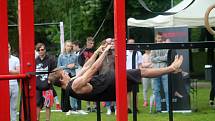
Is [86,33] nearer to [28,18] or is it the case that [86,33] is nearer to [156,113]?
[156,113]

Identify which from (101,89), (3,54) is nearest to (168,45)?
(101,89)

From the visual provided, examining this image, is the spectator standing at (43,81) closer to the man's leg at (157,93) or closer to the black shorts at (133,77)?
the man's leg at (157,93)

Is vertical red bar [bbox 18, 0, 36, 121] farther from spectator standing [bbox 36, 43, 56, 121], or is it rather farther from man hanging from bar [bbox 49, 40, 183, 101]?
spectator standing [bbox 36, 43, 56, 121]

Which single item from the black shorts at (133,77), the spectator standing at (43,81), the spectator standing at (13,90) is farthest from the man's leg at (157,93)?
the black shorts at (133,77)

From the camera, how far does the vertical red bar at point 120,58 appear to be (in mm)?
3887

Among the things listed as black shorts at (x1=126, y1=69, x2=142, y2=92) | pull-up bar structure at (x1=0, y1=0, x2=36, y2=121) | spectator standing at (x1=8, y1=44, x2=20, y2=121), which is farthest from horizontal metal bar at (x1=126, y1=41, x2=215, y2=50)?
spectator standing at (x1=8, y1=44, x2=20, y2=121)

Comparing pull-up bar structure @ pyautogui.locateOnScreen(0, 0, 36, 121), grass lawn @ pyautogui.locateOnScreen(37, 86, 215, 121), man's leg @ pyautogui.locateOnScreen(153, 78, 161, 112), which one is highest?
pull-up bar structure @ pyautogui.locateOnScreen(0, 0, 36, 121)

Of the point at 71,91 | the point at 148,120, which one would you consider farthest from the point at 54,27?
the point at 71,91

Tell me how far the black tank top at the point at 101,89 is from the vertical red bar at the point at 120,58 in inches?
52.6

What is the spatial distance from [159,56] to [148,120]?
1273mm

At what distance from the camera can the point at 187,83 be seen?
11789mm

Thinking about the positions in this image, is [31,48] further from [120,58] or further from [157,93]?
[157,93]

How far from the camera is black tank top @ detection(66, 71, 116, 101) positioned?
17.4 feet

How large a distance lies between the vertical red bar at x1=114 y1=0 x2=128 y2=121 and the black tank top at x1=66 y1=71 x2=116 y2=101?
52.6 inches
